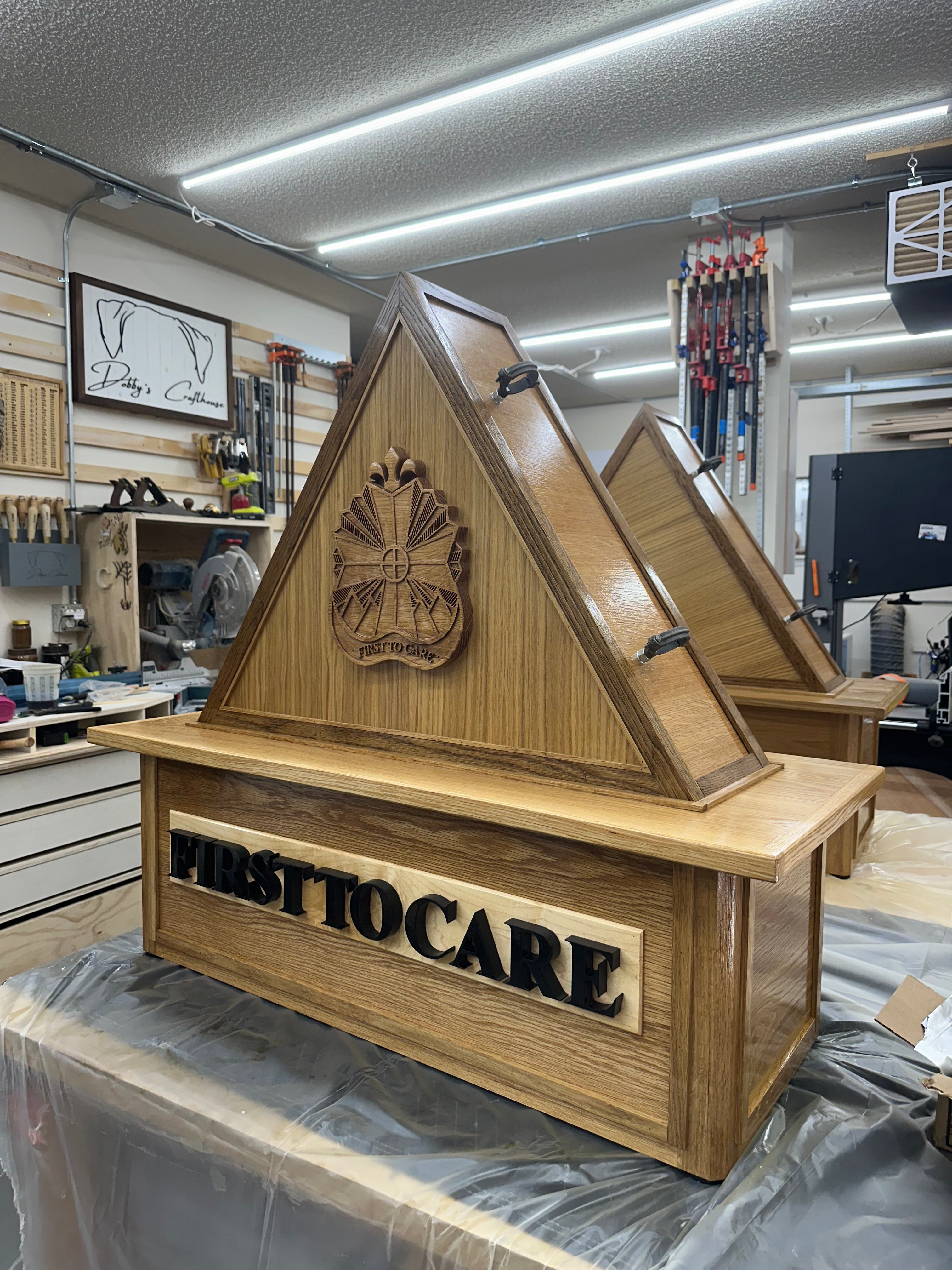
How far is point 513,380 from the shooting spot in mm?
1163

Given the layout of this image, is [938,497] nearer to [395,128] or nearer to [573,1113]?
[395,128]

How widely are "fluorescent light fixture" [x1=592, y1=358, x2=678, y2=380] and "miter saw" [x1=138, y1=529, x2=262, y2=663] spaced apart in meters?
4.20

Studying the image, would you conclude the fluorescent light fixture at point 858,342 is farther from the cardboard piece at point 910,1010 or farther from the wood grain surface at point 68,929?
the cardboard piece at point 910,1010

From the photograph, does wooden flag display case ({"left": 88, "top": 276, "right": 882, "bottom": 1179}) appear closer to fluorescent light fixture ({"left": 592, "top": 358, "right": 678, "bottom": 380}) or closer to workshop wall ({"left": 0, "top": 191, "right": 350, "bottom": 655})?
workshop wall ({"left": 0, "top": 191, "right": 350, "bottom": 655})

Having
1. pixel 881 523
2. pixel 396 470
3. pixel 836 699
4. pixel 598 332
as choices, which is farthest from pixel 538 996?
pixel 598 332

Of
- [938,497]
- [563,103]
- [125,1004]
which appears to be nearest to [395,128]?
[563,103]

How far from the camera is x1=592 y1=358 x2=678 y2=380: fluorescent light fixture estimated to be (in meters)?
7.01

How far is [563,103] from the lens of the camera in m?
3.02

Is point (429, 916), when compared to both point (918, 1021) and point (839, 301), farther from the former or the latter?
point (839, 301)

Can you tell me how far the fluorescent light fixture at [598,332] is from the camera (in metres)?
5.71

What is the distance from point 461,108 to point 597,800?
2.96 m

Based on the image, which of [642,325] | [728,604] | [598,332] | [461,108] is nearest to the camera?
[728,604]

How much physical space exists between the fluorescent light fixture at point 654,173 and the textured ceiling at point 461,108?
0.04 meters

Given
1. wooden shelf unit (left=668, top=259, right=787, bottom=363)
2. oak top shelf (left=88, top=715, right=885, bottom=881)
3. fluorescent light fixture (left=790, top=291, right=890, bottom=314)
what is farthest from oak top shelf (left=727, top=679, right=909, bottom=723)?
fluorescent light fixture (left=790, top=291, right=890, bottom=314)
